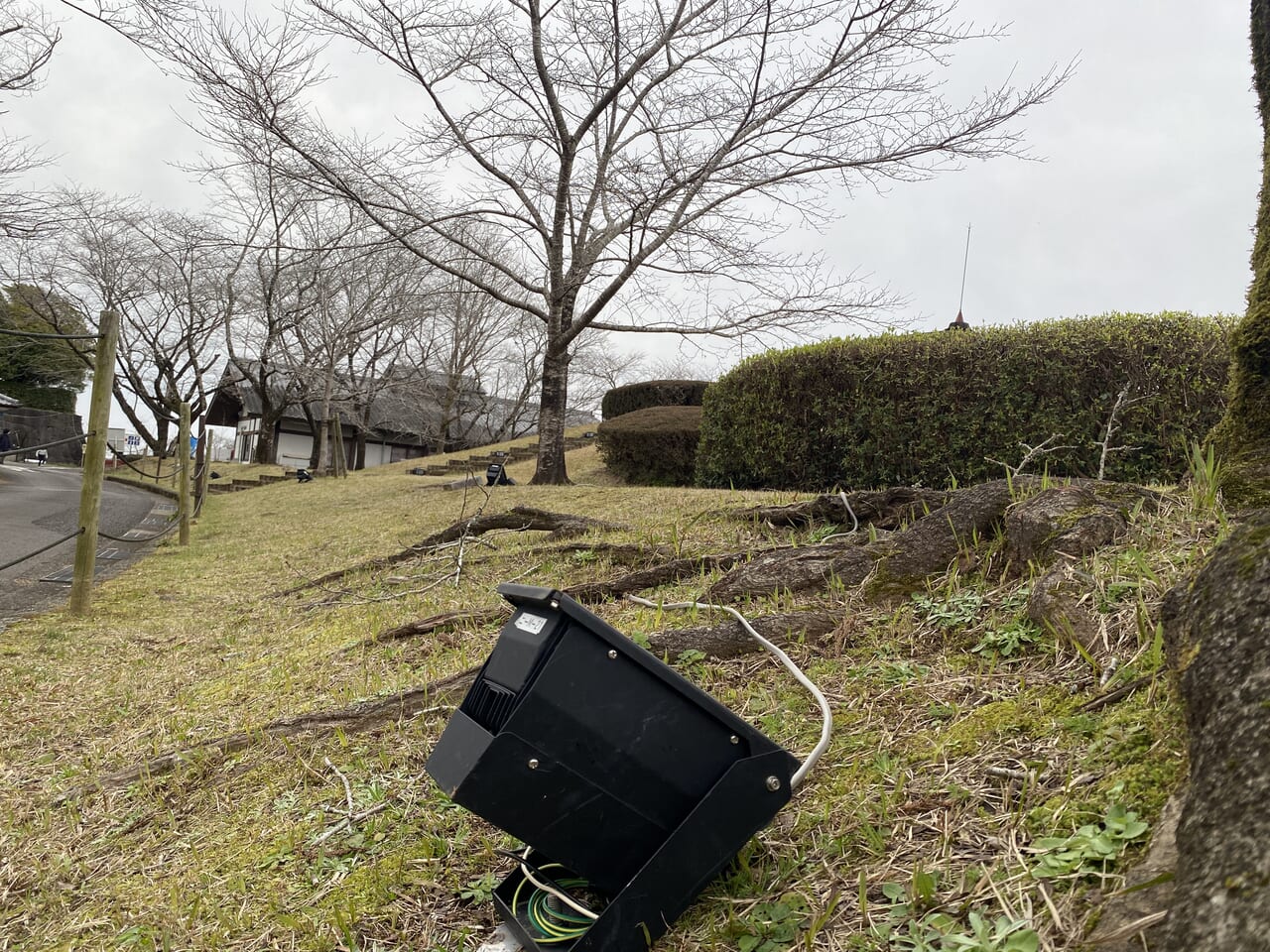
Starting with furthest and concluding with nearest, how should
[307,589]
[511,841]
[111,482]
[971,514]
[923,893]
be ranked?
[111,482]
[307,589]
[971,514]
[511,841]
[923,893]

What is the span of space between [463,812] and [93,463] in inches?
203

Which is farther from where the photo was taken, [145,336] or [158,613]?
[145,336]

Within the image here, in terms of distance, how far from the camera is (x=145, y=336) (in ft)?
102

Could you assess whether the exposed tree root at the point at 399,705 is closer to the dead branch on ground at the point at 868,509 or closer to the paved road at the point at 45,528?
the dead branch on ground at the point at 868,509

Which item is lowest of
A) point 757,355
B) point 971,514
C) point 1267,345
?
point 971,514

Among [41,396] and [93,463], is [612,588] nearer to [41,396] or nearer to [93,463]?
[93,463]

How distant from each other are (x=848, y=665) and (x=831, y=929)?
116 centimetres

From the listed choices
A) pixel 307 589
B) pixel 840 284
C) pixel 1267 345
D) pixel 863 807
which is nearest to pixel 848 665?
pixel 863 807

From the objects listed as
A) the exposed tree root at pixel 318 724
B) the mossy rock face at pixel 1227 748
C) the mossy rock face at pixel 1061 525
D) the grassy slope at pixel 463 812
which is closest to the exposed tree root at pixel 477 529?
the grassy slope at pixel 463 812

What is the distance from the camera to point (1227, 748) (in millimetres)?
1153

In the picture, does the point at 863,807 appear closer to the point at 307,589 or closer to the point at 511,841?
the point at 511,841

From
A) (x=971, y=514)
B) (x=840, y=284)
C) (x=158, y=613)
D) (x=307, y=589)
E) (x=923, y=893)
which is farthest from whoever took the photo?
(x=840, y=284)

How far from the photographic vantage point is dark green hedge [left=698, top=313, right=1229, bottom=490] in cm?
621

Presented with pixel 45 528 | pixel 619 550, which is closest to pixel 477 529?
pixel 619 550
